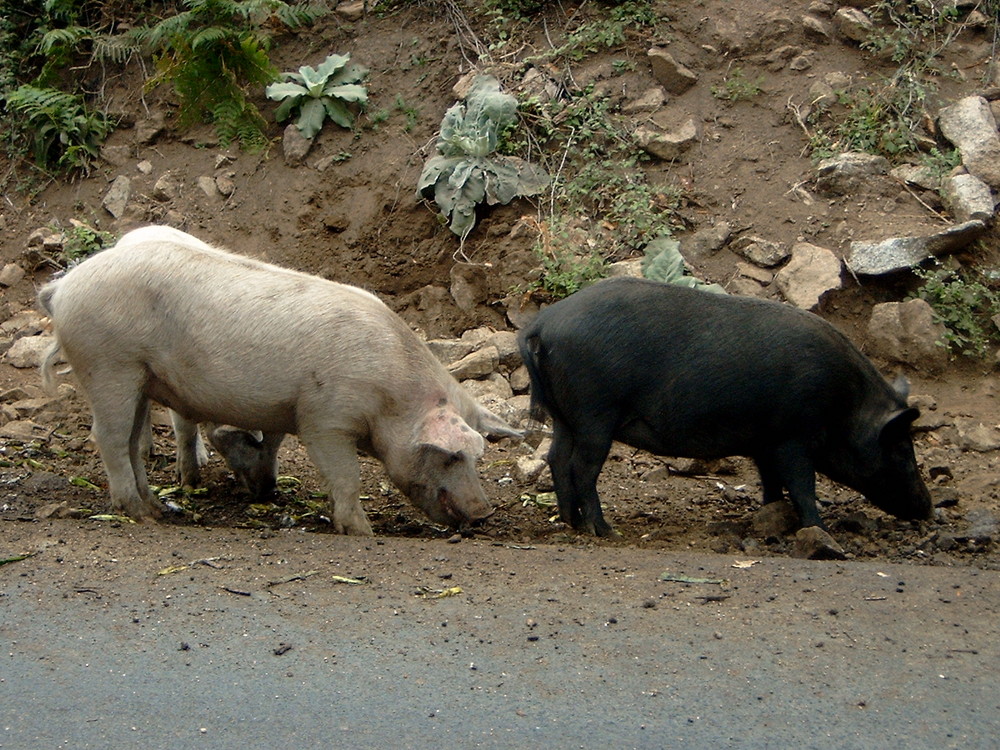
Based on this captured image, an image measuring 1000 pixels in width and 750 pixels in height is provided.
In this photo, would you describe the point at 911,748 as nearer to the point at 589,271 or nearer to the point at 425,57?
the point at 589,271

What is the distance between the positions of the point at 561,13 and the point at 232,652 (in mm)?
8059

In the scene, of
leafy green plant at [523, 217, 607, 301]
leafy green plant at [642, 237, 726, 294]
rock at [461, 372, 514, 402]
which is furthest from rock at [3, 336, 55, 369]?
leafy green plant at [642, 237, 726, 294]

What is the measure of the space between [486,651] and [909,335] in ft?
17.2

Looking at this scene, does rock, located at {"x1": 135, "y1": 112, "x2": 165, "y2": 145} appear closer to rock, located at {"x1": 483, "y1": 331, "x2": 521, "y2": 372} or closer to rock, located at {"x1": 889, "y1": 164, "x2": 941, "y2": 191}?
rock, located at {"x1": 483, "y1": 331, "x2": 521, "y2": 372}

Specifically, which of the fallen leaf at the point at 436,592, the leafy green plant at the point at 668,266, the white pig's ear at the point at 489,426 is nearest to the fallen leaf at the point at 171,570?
the fallen leaf at the point at 436,592

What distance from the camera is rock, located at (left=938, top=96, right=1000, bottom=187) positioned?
9.17m

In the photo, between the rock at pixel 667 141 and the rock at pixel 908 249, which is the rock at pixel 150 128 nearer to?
the rock at pixel 667 141

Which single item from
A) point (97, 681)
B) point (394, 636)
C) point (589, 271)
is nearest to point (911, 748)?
point (394, 636)

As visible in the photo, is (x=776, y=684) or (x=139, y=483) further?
(x=139, y=483)

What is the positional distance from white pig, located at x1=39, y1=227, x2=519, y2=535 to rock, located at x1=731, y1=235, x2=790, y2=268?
3.48 m

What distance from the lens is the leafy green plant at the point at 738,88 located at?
10.2 metres

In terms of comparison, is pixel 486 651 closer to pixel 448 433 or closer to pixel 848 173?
pixel 448 433

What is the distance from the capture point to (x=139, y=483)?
268 inches

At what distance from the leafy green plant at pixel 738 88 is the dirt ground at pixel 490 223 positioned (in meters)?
0.08
